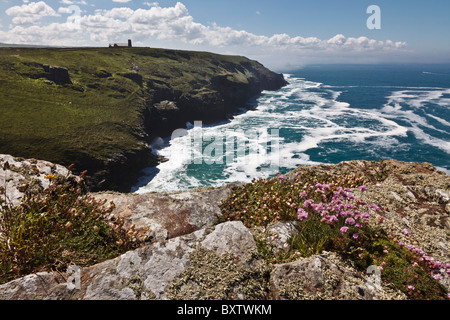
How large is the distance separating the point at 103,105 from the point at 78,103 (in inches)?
261

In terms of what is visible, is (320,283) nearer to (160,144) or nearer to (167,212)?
(167,212)

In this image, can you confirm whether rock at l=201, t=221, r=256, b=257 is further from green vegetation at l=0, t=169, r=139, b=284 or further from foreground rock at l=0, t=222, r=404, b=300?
green vegetation at l=0, t=169, r=139, b=284

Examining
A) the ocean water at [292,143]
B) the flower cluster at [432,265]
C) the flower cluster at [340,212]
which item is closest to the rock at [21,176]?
the flower cluster at [340,212]

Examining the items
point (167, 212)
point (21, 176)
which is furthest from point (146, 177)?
point (167, 212)

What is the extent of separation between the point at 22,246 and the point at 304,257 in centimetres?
515

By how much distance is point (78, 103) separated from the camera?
6719 cm

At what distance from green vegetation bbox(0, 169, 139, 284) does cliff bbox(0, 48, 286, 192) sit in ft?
135

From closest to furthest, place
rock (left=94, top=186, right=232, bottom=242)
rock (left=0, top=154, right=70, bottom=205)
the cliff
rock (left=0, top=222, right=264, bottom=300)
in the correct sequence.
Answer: rock (left=0, top=222, right=264, bottom=300), rock (left=0, top=154, right=70, bottom=205), rock (left=94, top=186, right=232, bottom=242), the cliff

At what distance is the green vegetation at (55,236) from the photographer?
3873 millimetres

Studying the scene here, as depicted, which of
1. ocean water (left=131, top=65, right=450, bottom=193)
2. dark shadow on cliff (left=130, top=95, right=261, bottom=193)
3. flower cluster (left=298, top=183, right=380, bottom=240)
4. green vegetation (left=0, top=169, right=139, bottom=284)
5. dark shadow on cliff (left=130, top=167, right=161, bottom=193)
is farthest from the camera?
ocean water (left=131, top=65, right=450, bottom=193)

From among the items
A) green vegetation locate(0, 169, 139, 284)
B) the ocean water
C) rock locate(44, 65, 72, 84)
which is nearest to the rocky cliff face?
green vegetation locate(0, 169, 139, 284)

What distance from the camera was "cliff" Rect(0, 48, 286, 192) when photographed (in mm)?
45406

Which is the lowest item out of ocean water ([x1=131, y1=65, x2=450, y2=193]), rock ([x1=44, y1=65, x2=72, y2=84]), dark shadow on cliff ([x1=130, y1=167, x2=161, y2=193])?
dark shadow on cliff ([x1=130, y1=167, x2=161, y2=193])
